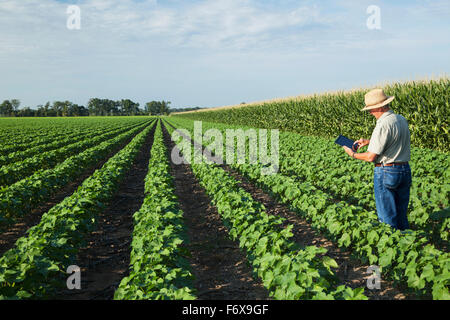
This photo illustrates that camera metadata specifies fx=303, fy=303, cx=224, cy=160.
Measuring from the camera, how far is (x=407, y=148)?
171 inches

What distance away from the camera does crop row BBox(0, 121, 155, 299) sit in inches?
145

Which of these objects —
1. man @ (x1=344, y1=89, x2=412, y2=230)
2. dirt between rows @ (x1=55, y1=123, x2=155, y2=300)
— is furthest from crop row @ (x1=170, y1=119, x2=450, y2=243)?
dirt between rows @ (x1=55, y1=123, x2=155, y2=300)

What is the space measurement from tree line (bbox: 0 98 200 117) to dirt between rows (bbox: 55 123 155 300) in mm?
141164

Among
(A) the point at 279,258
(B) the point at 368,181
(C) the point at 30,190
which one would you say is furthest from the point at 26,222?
(B) the point at 368,181

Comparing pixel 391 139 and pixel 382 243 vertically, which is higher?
pixel 391 139

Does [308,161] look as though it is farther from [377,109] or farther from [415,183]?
[377,109]

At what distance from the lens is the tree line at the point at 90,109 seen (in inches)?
5059

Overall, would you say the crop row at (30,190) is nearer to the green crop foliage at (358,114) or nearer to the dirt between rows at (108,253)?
the dirt between rows at (108,253)

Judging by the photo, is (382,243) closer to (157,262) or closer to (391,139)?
(391,139)

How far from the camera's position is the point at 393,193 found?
4488 mm

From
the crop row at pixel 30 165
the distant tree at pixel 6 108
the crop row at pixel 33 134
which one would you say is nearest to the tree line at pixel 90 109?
the distant tree at pixel 6 108

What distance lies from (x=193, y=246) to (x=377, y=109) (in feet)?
13.2

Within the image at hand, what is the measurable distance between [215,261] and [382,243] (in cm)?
267

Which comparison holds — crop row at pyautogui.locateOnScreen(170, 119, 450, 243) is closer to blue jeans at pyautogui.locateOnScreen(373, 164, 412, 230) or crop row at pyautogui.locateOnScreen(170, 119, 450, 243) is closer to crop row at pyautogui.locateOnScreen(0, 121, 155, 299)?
blue jeans at pyautogui.locateOnScreen(373, 164, 412, 230)
